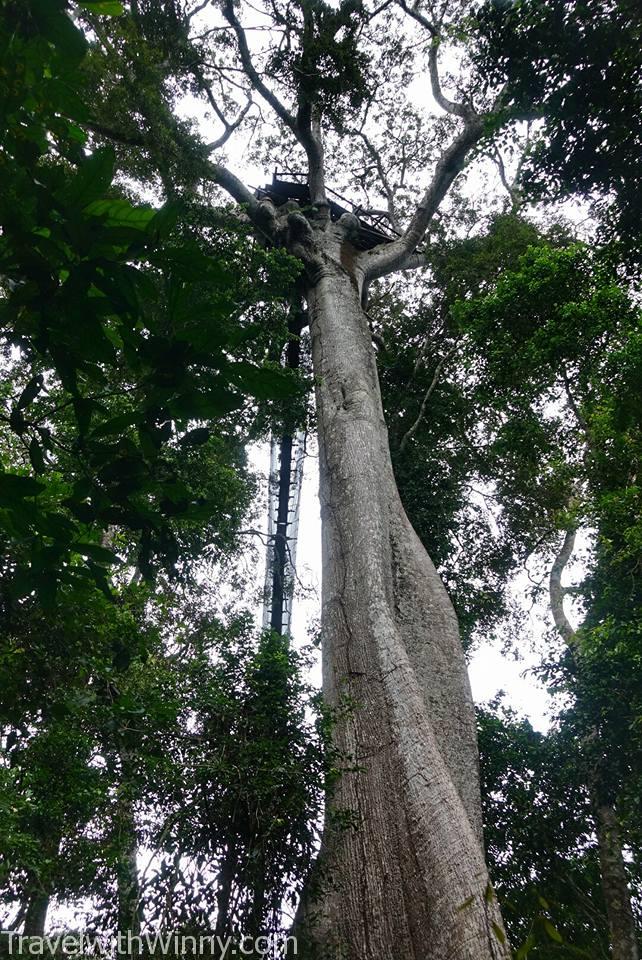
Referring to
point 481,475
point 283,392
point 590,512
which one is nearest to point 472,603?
point 481,475

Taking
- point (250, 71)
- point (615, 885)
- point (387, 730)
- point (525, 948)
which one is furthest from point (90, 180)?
point (250, 71)

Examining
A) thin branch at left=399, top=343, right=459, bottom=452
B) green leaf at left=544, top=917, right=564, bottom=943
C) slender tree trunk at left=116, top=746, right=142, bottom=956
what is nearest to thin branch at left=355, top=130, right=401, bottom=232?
thin branch at left=399, top=343, right=459, bottom=452

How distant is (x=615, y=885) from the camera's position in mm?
5602

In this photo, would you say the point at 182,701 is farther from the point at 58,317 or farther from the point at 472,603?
the point at 472,603

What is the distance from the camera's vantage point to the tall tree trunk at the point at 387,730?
310 cm

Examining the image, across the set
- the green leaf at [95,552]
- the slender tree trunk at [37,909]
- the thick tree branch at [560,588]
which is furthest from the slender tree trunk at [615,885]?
the green leaf at [95,552]

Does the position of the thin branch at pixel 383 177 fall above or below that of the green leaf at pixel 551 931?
above

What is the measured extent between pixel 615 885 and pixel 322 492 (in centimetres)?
371

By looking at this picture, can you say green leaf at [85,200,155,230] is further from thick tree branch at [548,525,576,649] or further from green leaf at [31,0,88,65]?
thick tree branch at [548,525,576,649]

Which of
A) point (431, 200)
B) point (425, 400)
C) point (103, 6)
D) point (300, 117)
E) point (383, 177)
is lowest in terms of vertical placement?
point (103, 6)

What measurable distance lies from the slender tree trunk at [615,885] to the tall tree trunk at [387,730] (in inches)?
→ 95.0

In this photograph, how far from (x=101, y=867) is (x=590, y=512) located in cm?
418

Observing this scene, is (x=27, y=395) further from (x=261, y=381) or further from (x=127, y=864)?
(x=127, y=864)

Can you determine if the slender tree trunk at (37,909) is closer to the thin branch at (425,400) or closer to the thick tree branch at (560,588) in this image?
the thin branch at (425,400)
